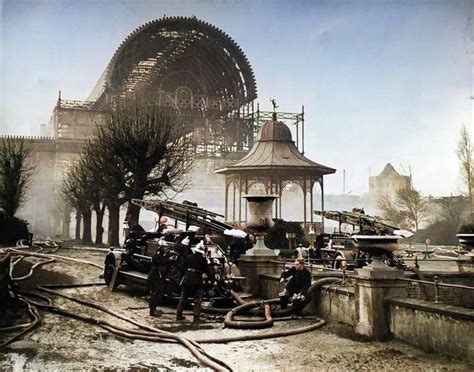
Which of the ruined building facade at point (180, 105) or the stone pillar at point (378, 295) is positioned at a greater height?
the ruined building facade at point (180, 105)

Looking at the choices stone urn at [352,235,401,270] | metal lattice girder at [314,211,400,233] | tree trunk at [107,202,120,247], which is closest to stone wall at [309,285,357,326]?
stone urn at [352,235,401,270]

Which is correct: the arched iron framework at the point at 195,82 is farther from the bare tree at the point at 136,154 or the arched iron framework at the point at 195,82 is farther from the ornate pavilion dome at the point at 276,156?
the ornate pavilion dome at the point at 276,156

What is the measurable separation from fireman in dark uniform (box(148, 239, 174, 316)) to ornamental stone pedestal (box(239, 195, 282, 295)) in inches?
66.0

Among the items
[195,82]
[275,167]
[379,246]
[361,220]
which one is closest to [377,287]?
[379,246]

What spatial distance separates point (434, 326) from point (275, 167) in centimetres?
1234

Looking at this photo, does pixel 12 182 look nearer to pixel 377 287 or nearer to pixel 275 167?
pixel 275 167

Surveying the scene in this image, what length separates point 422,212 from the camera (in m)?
18.2

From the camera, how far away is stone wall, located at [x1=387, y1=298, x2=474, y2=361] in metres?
4.14

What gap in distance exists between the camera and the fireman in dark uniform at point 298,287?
265 inches

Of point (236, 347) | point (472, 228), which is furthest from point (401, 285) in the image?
point (472, 228)

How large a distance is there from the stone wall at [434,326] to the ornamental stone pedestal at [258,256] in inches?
138

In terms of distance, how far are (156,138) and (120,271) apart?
8122 mm

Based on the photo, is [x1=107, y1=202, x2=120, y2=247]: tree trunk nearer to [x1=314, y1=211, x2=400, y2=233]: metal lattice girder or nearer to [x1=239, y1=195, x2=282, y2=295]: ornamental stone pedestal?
[x1=314, y1=211, x2=400, y2=233]: metal lattice girder

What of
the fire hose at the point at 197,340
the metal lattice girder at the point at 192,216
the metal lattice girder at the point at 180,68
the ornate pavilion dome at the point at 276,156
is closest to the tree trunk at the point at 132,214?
the ornate pavilion dome at the point at 276,156
